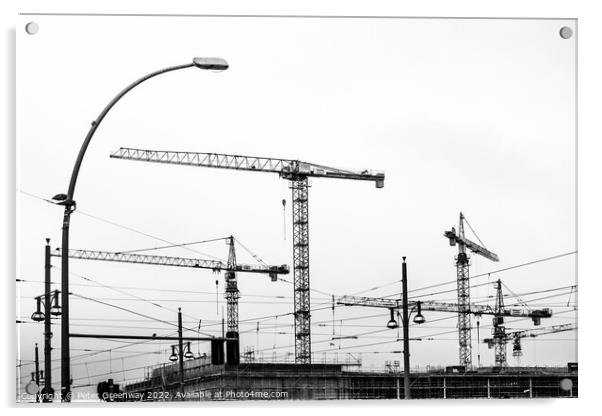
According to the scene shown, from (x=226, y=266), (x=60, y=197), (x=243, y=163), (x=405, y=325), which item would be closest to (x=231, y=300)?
(x=226, y=266)

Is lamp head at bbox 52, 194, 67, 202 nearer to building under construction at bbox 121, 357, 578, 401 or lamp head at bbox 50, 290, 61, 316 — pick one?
lamp head at bbox 50, 290, 61, 316

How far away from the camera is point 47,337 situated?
82.8 ft

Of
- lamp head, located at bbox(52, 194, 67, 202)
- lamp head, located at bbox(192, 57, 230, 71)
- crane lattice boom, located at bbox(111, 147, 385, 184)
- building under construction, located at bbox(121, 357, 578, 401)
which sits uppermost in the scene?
lamp head, located at bbox(192, 57, 230, 71)

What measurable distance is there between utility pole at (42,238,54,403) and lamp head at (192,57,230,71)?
5.01 meters

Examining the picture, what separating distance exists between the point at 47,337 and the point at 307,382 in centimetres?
1309

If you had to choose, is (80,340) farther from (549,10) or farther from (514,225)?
(549,10)

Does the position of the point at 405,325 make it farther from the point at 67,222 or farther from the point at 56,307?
the point at 67,222

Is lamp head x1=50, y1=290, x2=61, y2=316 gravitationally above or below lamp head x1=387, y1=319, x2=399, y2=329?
above

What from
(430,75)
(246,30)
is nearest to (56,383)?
(246,30)

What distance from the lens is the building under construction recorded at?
24953 millimetres

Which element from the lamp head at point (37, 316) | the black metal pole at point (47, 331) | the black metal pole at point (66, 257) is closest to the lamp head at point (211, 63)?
the black metal pole at point (66, 257)

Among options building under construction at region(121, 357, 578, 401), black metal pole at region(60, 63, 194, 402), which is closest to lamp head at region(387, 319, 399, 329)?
building under construction at region(121, 357, 578, 401)

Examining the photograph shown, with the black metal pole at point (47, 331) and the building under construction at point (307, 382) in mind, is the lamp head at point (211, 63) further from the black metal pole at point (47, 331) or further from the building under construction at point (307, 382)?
the building under construction at point (307, 382)

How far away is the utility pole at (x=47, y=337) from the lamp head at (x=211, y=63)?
16.5 feet
